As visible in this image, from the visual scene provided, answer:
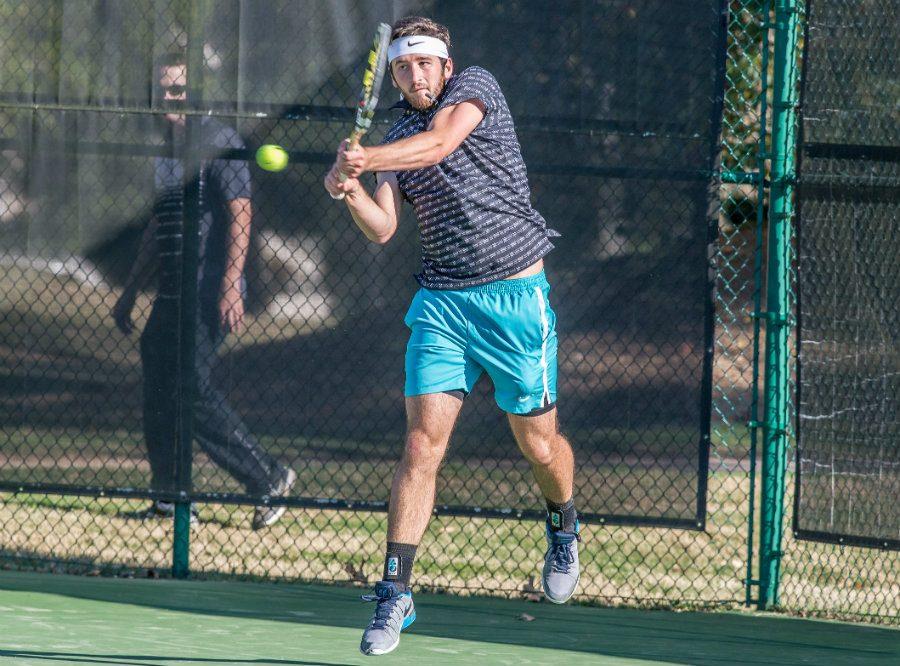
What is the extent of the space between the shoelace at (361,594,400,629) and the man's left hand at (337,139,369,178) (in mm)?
1320

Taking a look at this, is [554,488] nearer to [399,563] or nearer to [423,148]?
[399,563]

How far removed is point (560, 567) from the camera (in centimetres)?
491

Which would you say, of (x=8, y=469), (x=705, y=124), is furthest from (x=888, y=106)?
(x=8, y=469)

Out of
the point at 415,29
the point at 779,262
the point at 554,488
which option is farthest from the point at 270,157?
the point at 779,262

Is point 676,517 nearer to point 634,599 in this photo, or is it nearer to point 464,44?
point 634,599

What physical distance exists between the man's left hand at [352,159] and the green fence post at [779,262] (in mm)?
2315

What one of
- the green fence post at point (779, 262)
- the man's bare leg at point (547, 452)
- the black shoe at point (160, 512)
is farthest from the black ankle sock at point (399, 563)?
the black shoe at point (160, 512)

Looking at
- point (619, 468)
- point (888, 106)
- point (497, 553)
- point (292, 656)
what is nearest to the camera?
point (292, 656)

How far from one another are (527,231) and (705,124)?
1.37 meters

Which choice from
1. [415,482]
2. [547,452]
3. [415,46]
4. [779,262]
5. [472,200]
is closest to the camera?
[415,482]

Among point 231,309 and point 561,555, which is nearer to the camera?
point 561,555

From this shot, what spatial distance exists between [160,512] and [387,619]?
8.92ft

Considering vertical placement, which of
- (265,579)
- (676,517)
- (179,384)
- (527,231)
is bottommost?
(265,579)

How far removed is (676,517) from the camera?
5.67m
